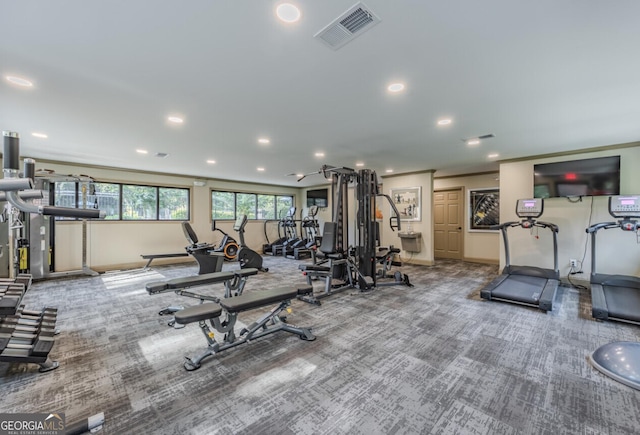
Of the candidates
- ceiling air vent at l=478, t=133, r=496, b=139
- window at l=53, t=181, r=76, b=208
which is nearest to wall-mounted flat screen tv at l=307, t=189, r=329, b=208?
ceiling air vent at l=478, t=133, r=496, b=139

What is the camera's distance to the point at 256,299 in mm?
2631

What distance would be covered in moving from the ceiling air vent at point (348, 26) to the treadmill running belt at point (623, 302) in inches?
169

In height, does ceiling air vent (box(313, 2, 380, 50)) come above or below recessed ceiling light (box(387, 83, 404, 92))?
below

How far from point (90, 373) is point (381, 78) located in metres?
3.54

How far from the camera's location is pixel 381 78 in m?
2.46

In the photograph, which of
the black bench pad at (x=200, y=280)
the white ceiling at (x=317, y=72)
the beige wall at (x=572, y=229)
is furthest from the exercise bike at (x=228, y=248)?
the beige wall at (x=572, y=229)

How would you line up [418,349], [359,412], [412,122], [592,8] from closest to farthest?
[592,8] → [359,412] → [418,349] → [412,122]

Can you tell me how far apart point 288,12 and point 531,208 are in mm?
5285

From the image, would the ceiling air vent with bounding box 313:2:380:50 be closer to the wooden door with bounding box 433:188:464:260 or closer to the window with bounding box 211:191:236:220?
the wooden door with bounding box 433:188:464:260

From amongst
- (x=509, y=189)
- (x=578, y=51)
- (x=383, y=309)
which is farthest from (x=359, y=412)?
(x=509, y=189)

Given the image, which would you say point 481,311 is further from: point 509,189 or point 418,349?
point 509,189

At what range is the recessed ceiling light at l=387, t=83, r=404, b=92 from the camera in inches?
102

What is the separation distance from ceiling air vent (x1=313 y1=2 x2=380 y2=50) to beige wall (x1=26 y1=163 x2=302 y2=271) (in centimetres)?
718

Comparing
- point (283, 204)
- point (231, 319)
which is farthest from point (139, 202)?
point (231, 319)
